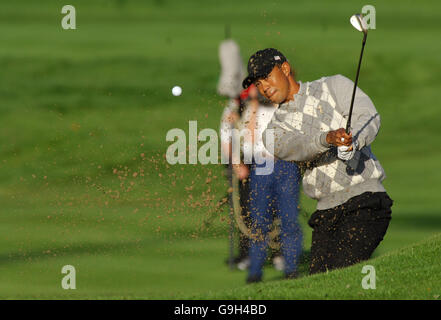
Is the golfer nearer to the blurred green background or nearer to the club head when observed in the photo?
the club head

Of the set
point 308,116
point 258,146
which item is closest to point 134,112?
point 258,146

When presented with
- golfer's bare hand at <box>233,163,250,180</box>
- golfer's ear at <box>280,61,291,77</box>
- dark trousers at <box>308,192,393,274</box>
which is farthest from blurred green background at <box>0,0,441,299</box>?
golfer's ear at <box>280,61,291,77</box>

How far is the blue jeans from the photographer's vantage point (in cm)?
948

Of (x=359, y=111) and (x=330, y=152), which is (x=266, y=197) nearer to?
(x=330, y=152)

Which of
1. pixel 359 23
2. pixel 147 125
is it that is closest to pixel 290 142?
pixel 359 23

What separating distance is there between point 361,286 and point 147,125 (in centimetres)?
1750

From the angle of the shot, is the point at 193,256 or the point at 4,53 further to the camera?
the point at 4,53

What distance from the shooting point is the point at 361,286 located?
6910mm

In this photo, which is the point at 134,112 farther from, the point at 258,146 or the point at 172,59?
the point at 258,146

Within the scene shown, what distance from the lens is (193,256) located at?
10531 millimetres

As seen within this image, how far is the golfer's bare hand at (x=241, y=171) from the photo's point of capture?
1010 centimetres

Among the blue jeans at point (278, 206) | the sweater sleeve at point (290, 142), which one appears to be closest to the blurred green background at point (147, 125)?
the blue jeans at point (278, 206)

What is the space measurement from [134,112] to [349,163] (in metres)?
19.8

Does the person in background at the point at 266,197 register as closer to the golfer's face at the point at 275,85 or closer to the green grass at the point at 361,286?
the green grass at the point at 361,286
